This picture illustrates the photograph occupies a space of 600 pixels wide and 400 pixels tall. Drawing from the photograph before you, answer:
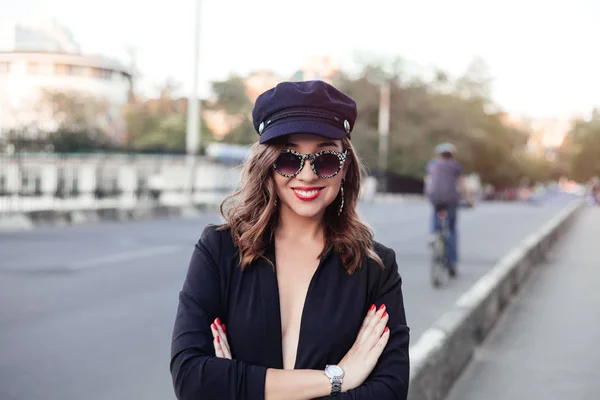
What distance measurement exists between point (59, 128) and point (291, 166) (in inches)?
778

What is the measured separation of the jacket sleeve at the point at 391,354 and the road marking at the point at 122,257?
29.6 ft

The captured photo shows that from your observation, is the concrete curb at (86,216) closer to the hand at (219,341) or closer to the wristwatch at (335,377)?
the hand at (219,341)

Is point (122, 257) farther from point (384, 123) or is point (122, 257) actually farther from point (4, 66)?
point (384, 123)

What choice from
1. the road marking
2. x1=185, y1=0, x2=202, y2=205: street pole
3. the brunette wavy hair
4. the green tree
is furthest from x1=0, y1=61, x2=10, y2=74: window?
the green tree

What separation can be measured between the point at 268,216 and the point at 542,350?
507 cm

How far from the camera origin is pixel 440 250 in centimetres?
1027

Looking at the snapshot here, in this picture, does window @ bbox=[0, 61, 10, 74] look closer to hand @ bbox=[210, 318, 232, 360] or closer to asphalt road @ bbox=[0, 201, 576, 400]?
asphalt road @ bbox=[0, 201, 576, 400]

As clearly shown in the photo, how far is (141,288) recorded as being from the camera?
921 centimetres

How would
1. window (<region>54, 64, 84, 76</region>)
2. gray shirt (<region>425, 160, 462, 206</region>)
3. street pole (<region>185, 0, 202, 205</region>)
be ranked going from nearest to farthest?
gray shirt (<region>425, 160, 462, 206</region>) < street pole (<region>185, 0, 202, 205</region>) < window (<region>54, 64, 84, 76</region>)

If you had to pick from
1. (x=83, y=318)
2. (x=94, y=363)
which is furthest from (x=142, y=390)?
(x=83, y=318)

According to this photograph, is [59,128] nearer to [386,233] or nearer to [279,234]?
[386,233]

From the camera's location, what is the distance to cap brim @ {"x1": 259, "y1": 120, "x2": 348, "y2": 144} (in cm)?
208

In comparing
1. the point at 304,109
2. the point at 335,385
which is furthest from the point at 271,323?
the point at 304,109

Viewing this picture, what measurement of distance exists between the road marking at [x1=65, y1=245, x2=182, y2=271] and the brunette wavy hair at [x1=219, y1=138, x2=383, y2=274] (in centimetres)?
885
